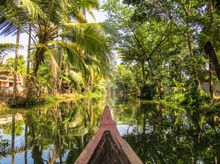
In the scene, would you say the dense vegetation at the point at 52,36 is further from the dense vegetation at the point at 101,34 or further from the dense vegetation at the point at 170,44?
the dense vegetation at the point at 170,44

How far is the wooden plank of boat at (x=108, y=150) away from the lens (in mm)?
3436

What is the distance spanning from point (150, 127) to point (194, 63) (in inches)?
241

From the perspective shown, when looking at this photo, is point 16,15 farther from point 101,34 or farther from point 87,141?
point 87,141

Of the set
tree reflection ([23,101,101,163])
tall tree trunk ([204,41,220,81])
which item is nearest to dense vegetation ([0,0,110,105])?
tree reflection ([23,101,101,163])

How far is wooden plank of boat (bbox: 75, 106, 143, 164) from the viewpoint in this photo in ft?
11.3

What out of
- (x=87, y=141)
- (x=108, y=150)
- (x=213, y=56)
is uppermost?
(x=213, y=56)

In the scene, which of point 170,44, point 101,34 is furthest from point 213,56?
point 170,44

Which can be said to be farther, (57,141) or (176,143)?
(57,141)

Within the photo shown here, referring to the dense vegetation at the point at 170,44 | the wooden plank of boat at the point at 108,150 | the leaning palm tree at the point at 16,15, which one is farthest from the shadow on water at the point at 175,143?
the leaning palm tree at the point at 16,15

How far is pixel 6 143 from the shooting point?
6391 mm

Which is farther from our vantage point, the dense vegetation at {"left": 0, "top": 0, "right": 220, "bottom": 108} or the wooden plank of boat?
the dense vegetation at {"left": 0, "top": 0, "right": 220, "bottom": 108}

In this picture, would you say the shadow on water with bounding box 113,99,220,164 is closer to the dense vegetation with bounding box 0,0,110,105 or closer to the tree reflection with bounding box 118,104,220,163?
the tree reflection with bounding box 118,104,220,163

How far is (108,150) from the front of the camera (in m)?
3.70

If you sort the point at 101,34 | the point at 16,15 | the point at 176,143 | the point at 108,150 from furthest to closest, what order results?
the point at 101,34 < the point at 16,15 < the point at 176,143 < the point at 108,150
